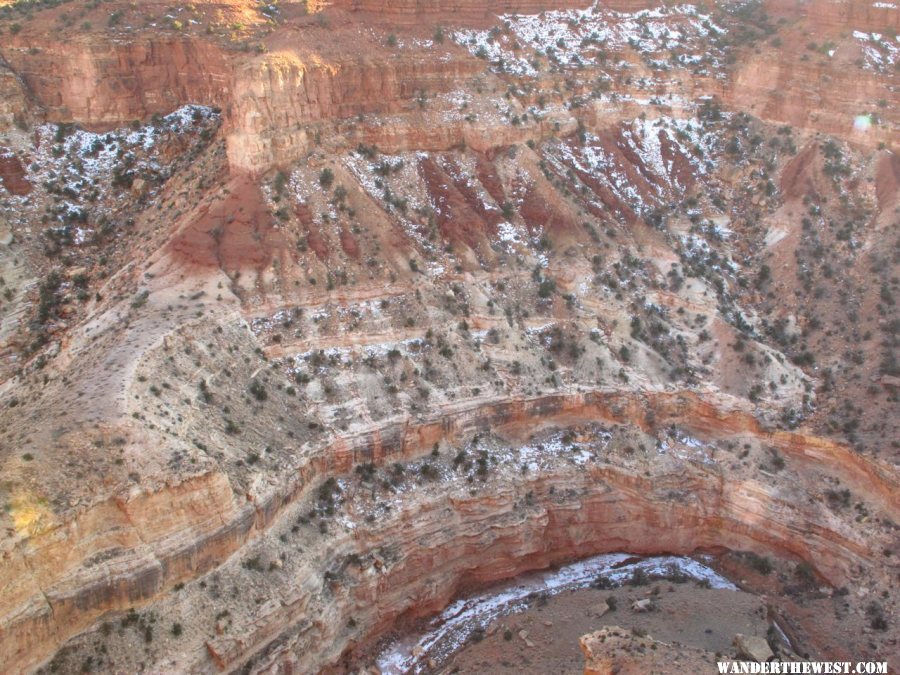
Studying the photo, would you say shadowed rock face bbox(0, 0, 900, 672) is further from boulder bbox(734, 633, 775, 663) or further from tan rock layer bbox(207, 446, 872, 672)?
boulder bbox(734, 633, 775, 663)

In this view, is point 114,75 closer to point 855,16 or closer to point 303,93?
point 303,93

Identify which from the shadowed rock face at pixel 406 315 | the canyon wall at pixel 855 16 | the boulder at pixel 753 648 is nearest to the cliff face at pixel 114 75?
the shadowed rock face at pixel 406 315

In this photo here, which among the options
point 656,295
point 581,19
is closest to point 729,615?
point 656,295

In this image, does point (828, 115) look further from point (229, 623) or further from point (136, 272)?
point (229, 623)

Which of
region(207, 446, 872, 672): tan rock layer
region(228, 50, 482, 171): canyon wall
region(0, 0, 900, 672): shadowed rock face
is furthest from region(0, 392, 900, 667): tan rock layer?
region(228, 50, 482, 171): canyon wall

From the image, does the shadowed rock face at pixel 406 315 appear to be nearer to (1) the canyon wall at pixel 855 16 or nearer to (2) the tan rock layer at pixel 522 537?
(2) the tan rock layer at pixel 522 537

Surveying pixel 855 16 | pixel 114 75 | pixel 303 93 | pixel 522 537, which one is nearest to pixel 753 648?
pixel 522 537
